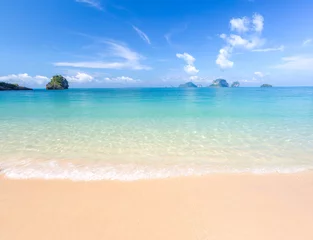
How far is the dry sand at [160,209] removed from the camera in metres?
2.71

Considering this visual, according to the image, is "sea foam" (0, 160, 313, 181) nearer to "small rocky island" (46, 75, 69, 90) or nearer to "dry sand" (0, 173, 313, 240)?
"dry sand" (0, 173, 313, 240)

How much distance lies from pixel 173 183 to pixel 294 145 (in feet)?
19.8

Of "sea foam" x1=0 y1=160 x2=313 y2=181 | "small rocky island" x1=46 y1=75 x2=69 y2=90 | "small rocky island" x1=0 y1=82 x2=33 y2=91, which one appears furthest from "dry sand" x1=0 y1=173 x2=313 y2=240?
"small rocky island" x1=46 y1=75 x2=69 y2=90

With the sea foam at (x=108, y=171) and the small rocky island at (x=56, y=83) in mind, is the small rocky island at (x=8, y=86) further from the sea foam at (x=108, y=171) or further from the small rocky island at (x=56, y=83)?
the sea foam at (x=108, y=171)

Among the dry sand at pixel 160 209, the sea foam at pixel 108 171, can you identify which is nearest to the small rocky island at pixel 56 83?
the sea foam at pixel 108 171

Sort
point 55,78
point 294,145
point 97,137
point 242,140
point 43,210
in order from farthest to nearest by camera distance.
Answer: point 55,78
point 97,137
point 242,140
point 294,145
point 43,210

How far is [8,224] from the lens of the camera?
2889 millimetres

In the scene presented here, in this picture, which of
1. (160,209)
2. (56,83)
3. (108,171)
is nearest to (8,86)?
(56,83)

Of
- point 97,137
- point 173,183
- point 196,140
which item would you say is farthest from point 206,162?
point 97,137

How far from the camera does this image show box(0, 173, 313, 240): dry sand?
2.71 meters

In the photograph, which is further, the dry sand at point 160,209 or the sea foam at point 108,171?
the sea foam at point 108,171

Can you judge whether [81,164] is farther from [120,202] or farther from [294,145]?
[294,145]

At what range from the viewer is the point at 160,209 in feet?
10.6

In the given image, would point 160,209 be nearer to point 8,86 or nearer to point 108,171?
point 108,171
